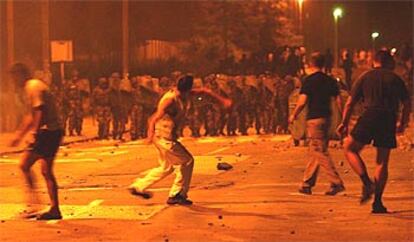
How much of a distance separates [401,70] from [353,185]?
66.7 ft

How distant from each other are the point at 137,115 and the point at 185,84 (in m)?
14.7

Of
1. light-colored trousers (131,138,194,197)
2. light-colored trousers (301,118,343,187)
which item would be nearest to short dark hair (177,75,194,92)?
light-colored trousers (131,138,194,197)

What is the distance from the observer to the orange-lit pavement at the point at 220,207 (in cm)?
987

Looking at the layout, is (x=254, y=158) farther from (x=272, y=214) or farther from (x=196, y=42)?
(x=196, y=42)

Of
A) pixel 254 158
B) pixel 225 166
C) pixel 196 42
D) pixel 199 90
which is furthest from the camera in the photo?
pixel 196 42

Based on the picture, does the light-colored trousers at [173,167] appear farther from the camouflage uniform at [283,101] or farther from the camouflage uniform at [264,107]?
the camouflage uniform at [264,107]

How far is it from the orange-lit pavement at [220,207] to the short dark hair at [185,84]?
4.66 ft

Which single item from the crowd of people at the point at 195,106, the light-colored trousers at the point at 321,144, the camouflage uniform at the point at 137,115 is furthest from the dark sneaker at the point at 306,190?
the camouflage uniform at the point at 137,115

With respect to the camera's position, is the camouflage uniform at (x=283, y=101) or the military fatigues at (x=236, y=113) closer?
the camouflage uniform at (x=283, y=101)

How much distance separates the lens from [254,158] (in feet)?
62.4

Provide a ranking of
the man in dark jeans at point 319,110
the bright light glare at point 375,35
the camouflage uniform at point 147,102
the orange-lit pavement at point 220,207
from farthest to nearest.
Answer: the bright light glare at point 375,35, the camouflage uniform at point 147,102, the man in dark jeans at point 319,110, the orange-lit pavement at point 220,207

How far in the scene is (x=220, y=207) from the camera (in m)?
11.8

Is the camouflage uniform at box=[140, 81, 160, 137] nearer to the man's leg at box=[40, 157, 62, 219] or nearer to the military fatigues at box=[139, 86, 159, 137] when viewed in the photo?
the military fatigues at box=[139, 86, 159, 137]

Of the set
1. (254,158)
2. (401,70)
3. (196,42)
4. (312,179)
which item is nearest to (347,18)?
(196,42)
